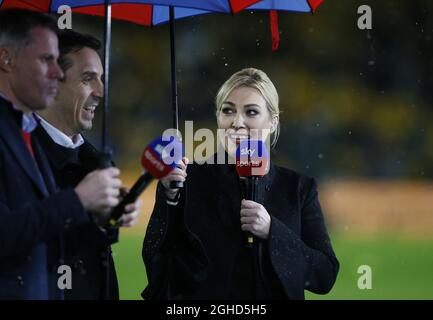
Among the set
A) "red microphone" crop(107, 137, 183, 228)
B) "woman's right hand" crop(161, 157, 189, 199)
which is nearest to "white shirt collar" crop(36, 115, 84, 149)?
"woman's right hand" crop(161, 157, 189, 199)

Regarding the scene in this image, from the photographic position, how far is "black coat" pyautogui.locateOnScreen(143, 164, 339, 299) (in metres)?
2.23

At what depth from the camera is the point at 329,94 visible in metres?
11.9

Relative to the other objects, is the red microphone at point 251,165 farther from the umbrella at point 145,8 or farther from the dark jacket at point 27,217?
the dark jacket at point 27,217

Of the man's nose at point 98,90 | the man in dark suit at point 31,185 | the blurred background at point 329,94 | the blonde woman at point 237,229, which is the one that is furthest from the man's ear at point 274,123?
the blurred background at point 329,94

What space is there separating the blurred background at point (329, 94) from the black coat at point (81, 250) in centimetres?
824

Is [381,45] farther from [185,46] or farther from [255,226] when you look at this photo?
[255,226]

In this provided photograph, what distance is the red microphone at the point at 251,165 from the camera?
218 cm

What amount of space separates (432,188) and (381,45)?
2.25 m

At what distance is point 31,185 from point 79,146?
1.41ft

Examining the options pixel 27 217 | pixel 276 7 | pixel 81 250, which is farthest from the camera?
pixel 276 7

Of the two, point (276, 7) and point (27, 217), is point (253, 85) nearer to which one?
point (276, 7)

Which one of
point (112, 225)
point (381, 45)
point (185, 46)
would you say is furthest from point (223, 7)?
point (381, 45)

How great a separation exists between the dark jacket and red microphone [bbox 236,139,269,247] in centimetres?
54

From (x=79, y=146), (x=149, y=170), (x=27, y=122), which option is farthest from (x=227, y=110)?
(x=27, y=122)
